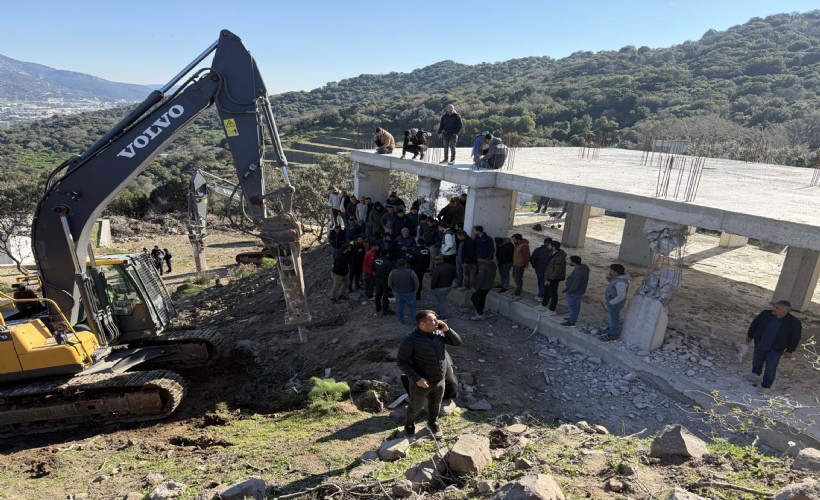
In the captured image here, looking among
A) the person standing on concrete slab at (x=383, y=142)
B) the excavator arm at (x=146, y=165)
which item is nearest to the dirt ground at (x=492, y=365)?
the excavator arm at (x=146, y=165)

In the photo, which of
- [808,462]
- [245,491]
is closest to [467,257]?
[808,462]

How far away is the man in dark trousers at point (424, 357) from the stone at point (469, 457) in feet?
2.58

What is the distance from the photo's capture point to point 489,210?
431 inches

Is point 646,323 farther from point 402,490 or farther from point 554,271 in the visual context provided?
point 402,490

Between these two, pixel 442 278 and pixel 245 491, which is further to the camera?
pixel 442 278

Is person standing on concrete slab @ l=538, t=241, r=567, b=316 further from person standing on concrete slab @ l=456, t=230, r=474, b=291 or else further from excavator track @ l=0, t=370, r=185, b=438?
excavator track @ l=0, t=370, r=185, b=438

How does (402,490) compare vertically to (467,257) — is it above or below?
below

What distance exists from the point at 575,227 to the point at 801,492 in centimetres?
1164

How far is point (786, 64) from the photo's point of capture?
5062 centimetres

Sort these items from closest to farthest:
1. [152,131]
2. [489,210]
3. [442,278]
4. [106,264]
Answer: [152,131] → [106,264] → [442,278] → [489,210]

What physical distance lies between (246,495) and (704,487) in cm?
389

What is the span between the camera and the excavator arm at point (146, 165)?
271 inches

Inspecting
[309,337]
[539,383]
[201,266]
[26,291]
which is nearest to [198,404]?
[309,337]

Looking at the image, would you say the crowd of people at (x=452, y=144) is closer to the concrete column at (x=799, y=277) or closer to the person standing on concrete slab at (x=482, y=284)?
the person standing on concrete slab at (x=482, y=284)
